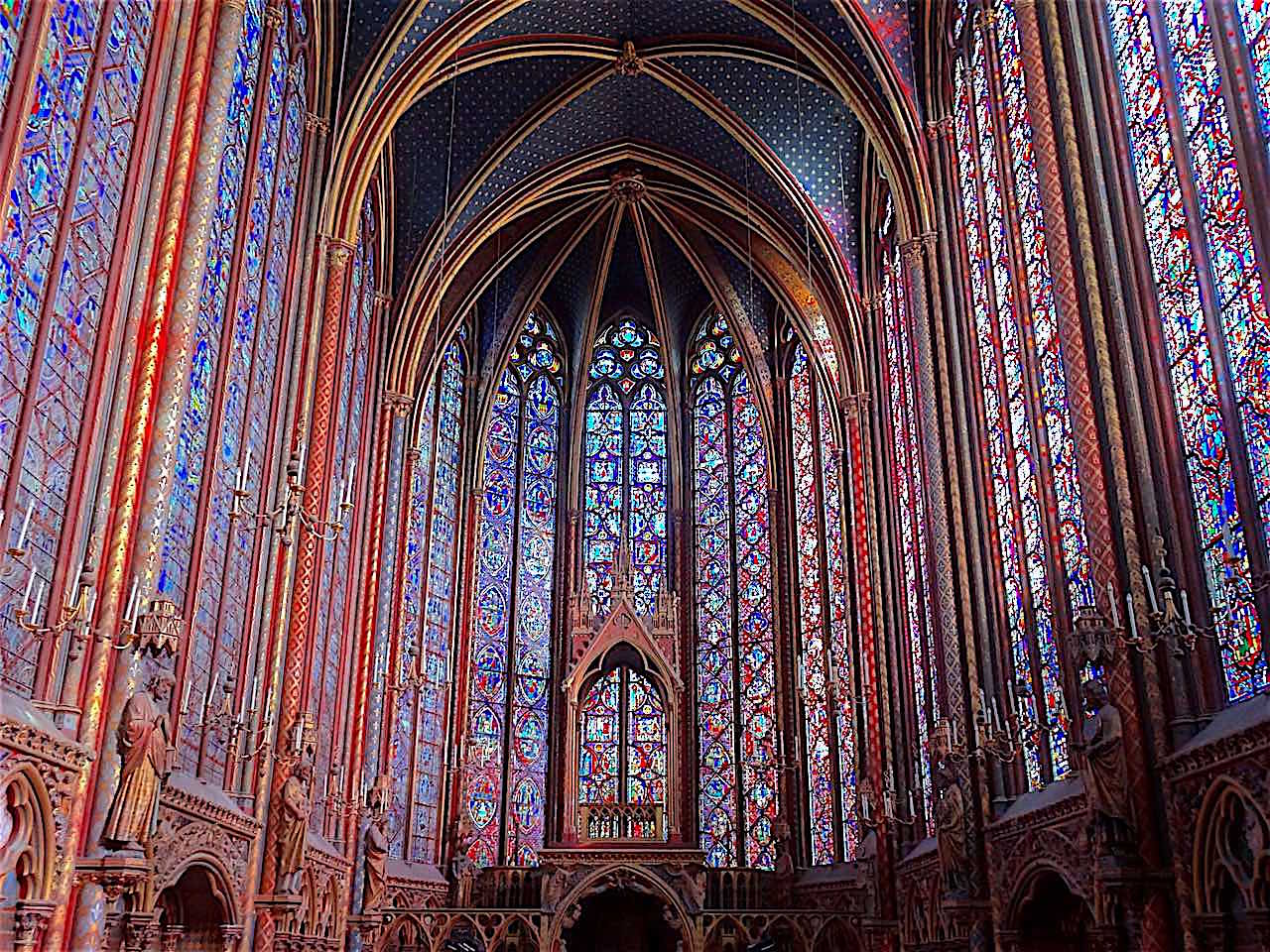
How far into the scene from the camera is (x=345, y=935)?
69.1ft

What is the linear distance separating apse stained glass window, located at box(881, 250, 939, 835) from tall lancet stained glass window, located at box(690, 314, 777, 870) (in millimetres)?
7147

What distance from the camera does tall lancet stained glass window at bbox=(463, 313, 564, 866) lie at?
27859mm

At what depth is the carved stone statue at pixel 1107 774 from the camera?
38.6 ft

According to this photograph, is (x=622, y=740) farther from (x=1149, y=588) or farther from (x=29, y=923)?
(x=29, y=923)

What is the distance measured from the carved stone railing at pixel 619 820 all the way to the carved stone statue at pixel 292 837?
31.9 feet

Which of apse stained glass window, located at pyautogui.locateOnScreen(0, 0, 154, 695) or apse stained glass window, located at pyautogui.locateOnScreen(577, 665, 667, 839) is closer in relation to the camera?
apse stained glass window, located at pyautogui.locateOnScreen(0, 0, 154, 695)

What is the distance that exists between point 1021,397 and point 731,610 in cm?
1420

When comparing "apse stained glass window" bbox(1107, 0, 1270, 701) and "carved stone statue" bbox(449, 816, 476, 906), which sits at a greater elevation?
"apse stained glass window" bbox(1107, 0, 1270, 701)

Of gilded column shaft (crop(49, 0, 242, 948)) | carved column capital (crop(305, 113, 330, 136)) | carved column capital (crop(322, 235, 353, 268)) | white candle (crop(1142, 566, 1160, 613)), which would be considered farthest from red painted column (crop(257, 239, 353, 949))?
white candle (crop(1142, 566, 1160, 613))

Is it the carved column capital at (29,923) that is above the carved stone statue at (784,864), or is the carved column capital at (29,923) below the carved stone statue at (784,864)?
below

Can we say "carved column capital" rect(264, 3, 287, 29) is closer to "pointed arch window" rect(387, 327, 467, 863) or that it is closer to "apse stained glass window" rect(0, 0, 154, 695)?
"apse stained glass window" rect(0, 0, 154, 695)

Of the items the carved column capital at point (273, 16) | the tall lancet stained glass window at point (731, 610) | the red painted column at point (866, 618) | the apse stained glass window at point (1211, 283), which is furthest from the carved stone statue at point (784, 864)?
the carved column capital at point (273, 16)

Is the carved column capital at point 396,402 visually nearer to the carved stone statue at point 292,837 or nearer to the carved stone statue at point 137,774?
the carved stone statue at point 292,837

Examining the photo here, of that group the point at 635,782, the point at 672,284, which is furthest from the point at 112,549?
the point at 672,284
